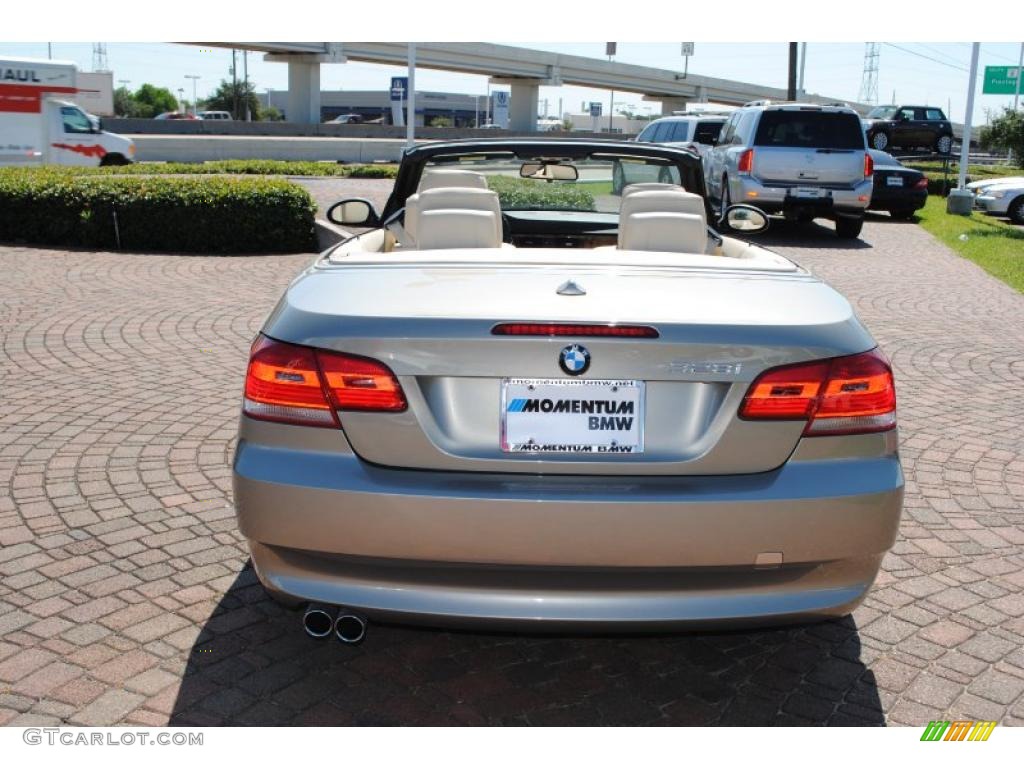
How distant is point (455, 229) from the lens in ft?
13.3

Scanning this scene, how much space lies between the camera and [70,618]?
3846mm

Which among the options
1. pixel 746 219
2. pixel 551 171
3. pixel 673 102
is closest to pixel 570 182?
pixel 551 171

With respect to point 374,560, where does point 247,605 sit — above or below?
below

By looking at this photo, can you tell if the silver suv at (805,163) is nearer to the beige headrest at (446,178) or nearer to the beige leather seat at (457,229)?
the beige headrest at (446,178)

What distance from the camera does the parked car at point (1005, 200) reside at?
2202 cm

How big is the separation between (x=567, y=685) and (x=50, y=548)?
227cm

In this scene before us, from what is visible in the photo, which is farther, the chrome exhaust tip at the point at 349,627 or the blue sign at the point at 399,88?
the blue sign at the point at 399,88

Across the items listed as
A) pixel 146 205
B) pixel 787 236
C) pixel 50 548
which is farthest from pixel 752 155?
pixel 50 548

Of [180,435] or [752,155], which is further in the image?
[752,155]

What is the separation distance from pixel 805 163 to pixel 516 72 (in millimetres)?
65643

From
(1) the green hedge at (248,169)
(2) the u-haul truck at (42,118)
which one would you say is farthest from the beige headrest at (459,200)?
(2) the u-haul truck at (42,118)

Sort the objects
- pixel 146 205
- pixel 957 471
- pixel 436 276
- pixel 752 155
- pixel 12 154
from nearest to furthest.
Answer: pixel 436 276 → pixel 957 471 → pixel 146 205 → pixel 752 155 → pixel 12 154

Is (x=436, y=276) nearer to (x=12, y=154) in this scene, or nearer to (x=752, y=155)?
(x=752, y=155)

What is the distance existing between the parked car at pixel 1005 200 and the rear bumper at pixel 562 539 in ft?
70.4
